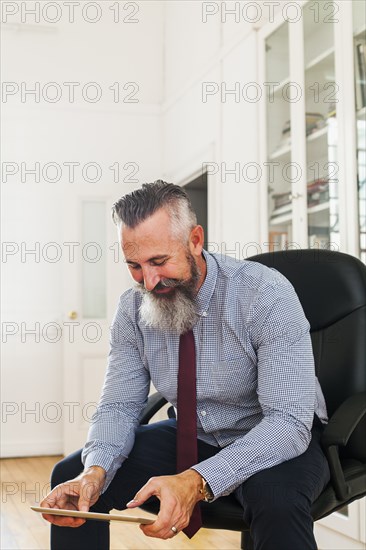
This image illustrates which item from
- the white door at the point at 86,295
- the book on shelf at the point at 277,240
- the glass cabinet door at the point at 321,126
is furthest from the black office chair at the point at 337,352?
the white door at the point at 86,295

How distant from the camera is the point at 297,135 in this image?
10.2ft

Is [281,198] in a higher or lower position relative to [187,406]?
higher

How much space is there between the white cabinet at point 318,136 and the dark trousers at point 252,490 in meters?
1.13

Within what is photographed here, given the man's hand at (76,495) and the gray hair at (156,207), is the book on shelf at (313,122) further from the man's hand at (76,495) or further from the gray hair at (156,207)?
the man's hand at (76,495)

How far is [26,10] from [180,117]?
1448 millimetres

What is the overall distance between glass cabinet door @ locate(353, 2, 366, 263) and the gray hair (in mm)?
1053

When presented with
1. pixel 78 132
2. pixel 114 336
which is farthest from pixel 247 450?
pixel 78 132

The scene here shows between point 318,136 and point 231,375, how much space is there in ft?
5.05

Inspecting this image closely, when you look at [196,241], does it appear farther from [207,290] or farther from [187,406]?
[187,406]

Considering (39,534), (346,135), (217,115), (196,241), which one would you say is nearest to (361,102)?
(346,135)

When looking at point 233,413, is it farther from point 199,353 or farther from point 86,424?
point 86,424

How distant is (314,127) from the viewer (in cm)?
298

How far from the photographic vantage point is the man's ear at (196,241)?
1.78 metres

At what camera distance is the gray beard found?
1.77m
